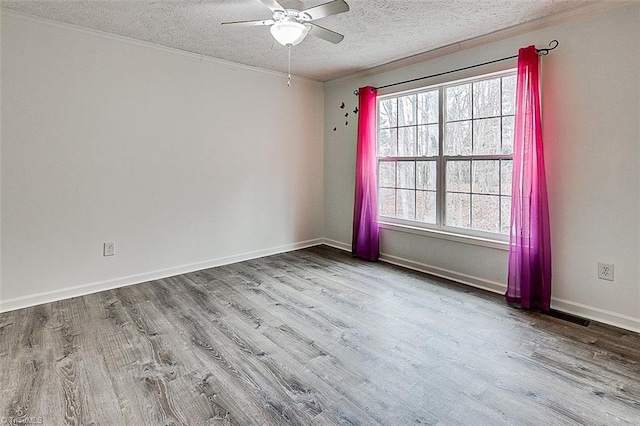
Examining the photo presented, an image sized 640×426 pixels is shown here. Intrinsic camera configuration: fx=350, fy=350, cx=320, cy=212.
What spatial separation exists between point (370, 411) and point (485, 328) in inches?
52.7

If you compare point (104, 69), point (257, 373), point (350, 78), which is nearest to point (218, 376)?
point (257, 373)

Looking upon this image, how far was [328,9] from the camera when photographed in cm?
223

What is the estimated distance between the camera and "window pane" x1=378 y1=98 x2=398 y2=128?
4320 mm

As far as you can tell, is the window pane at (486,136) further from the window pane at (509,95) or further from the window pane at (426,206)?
the window pane at (426,206)

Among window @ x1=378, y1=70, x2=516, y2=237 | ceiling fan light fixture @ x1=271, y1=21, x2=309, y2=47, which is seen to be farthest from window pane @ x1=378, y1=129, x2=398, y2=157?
ceiling fan light fixture @ x1=271, y1=21, x2=309, y2=47

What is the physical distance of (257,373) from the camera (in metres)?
2.08

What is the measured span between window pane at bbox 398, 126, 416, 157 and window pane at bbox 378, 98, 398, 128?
16 cm

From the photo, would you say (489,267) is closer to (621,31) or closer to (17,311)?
(621,31)

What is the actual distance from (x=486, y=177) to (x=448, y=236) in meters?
0.72

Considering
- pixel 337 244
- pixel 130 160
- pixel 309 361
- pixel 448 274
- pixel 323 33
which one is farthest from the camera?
pixel 337 244

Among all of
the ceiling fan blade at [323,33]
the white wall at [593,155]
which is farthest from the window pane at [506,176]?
the ceiling fan blade at [323,33]

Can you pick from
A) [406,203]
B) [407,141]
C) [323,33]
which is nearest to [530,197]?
[406,203]

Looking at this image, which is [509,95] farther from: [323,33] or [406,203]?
[323,33]

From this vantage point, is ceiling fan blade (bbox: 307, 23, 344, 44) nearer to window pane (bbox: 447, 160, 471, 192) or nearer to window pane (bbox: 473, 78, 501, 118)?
window pane (bbox: 473, 78, 501, 118)
